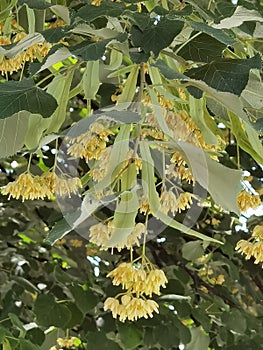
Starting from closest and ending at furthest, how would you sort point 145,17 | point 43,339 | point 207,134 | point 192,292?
point 145,17, point 207,134, point 43,339, point 192,292

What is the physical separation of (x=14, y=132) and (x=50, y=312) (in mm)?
643

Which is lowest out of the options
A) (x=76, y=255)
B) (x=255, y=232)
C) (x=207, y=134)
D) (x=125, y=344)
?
(x=76, y=255)

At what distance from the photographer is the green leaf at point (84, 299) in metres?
1.22

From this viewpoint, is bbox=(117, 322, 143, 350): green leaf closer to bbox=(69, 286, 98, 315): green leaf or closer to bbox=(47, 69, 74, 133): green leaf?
bbox=(69, 286, 98, 315): green leaf

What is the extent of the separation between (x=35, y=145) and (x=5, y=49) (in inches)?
4.5

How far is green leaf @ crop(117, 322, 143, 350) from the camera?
3.88 feet

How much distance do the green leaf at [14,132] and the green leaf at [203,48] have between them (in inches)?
5.7

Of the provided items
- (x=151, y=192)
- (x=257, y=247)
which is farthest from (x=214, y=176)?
(x=257, y=247)

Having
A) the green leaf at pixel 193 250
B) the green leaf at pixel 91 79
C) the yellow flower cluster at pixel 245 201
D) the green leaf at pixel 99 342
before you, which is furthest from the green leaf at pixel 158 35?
the green leaf at pixel 193 250

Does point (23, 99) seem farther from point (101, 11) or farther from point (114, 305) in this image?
point (114, 305)

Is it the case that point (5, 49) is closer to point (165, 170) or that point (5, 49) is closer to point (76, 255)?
point (165, 170)

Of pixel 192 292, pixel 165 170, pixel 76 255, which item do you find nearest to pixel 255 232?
pixel 165 170

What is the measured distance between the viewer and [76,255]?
156 cm

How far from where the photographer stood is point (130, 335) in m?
1.20
